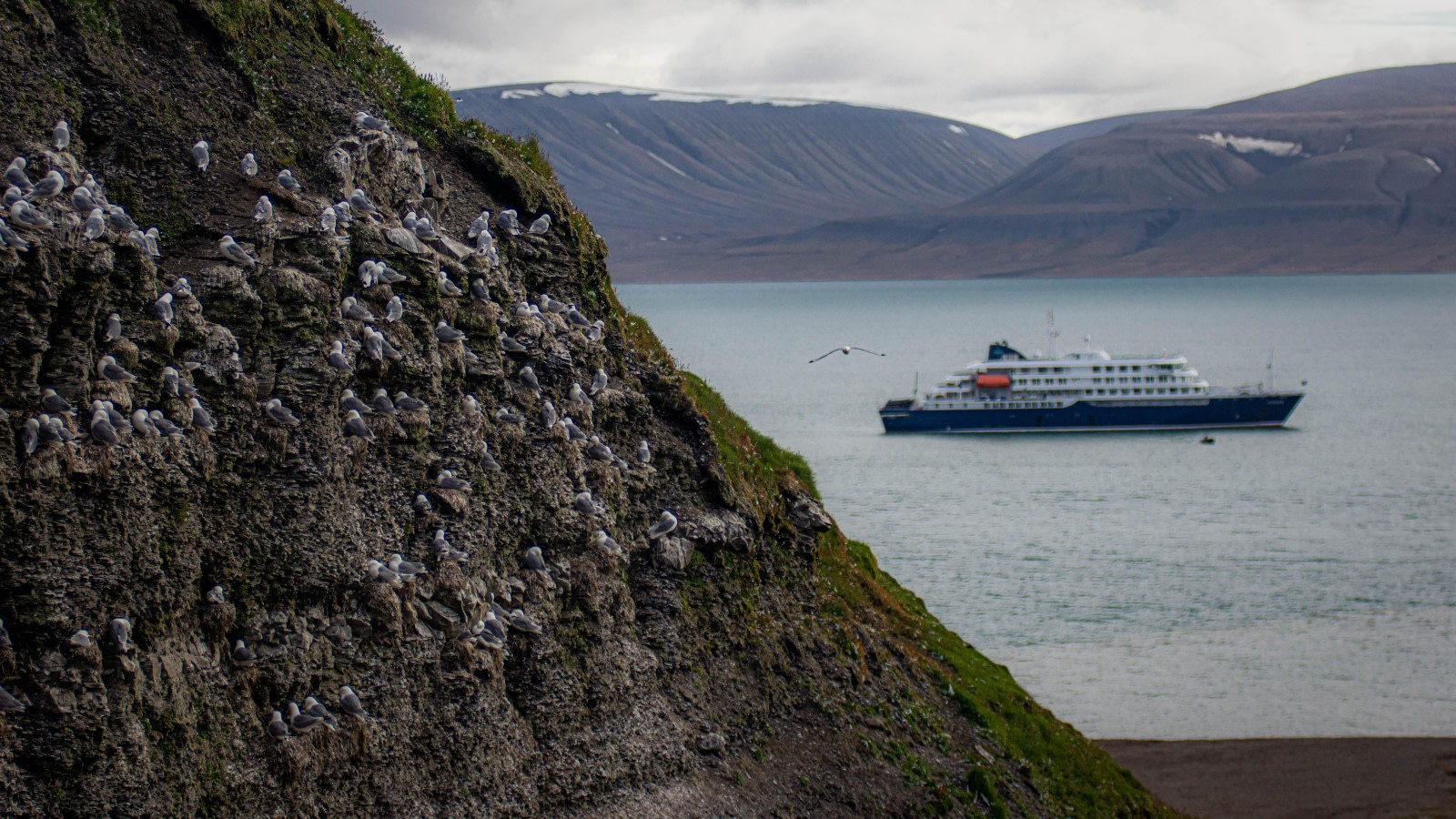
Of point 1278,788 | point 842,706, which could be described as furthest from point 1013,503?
point 842,706

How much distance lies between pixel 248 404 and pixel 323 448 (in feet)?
2.94

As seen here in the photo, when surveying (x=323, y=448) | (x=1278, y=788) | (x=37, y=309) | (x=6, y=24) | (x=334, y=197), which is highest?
(x=6, y=24)

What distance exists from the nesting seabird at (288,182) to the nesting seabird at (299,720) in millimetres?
5866

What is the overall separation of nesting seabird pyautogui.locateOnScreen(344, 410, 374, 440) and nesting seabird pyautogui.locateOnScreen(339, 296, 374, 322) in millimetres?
1073

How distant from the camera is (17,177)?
12.9 metres

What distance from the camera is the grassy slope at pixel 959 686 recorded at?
22.0m

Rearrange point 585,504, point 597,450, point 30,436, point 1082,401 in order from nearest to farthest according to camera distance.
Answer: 1. point 30,436
2. point 585,504
3. point 597,450
4. point 1082,401

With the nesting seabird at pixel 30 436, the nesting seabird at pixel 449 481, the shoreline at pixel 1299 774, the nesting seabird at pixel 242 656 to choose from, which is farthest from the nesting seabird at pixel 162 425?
the shoreline at pixel 1299 774

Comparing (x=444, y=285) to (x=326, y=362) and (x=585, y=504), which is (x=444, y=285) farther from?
(x=585, y=504)

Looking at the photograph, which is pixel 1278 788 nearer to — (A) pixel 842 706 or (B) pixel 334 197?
(A) pixel 842 706

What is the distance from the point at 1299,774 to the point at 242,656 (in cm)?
2796

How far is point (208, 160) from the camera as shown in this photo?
51.4 feet

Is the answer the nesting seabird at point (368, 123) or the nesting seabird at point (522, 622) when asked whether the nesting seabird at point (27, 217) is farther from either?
the nesting seabird at point (522, 622)

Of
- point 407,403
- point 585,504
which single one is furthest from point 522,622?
point 407,403
